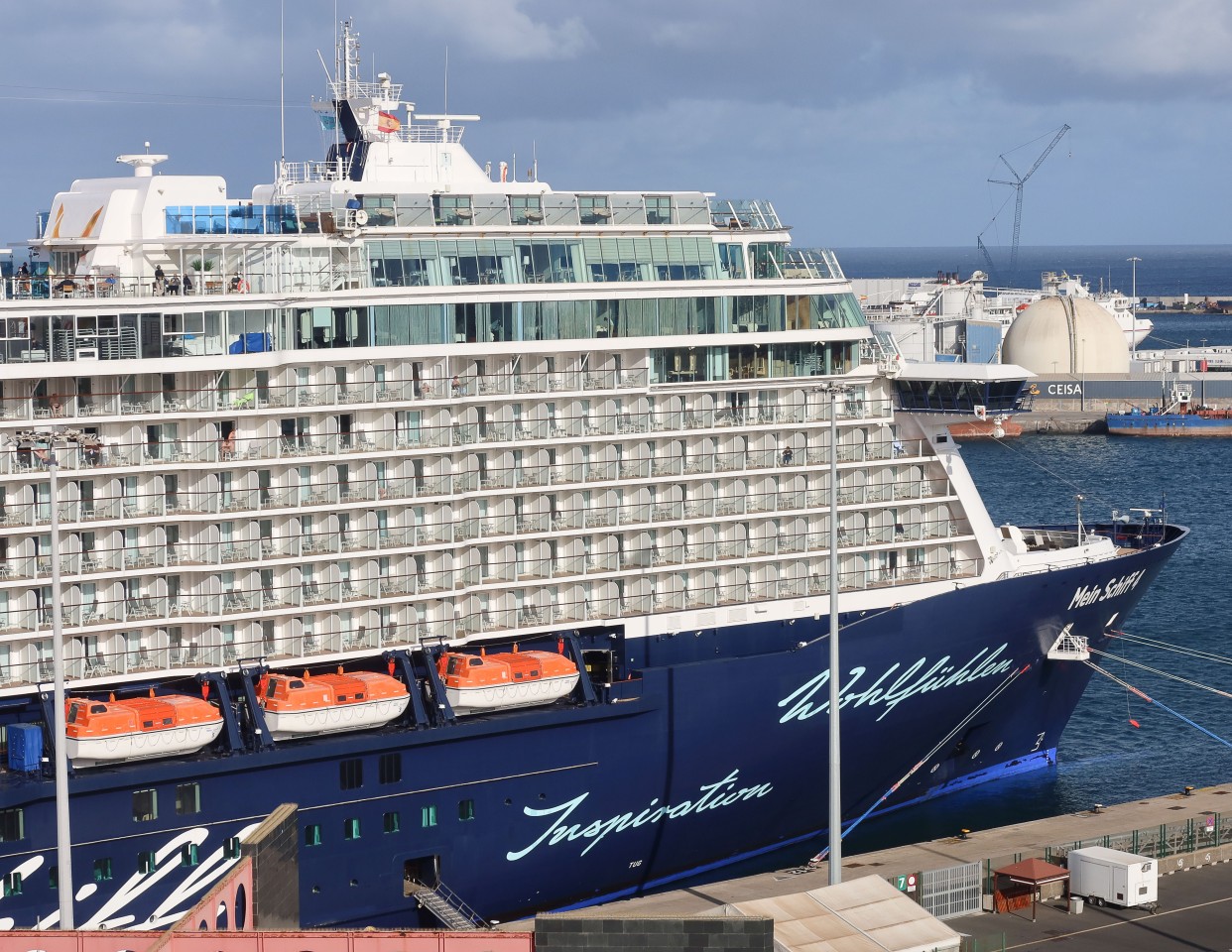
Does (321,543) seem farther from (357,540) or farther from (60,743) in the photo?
(60,743)

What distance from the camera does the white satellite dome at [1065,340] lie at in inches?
5325

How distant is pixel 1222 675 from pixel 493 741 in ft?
91.2

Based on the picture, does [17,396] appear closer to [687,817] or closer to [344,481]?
[344,481]

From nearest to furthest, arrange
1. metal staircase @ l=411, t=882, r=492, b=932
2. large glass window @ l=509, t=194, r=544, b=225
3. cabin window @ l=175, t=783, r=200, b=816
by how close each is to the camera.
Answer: cabin window @ l=175, t=783, r=200, b=816 < metal staircase @ l=411, t=882, r=492, b=932 < large glass window @ l=509, t=194, r=544, b=225

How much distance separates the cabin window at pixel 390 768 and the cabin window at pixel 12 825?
20.1ft

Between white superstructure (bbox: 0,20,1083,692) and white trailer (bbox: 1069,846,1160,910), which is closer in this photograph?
white superstructure (bbox: 0,20,1083,692)

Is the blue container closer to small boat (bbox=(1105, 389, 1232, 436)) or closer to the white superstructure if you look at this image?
the white superstructure

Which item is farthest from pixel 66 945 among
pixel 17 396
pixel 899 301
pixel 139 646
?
pixel 899 301

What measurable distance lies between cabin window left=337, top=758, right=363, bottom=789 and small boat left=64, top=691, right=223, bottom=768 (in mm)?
2366

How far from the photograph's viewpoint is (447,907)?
34094 millimetres

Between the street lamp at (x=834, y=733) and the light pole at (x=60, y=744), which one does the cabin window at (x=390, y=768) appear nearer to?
the light pole at (x=60, y=744)

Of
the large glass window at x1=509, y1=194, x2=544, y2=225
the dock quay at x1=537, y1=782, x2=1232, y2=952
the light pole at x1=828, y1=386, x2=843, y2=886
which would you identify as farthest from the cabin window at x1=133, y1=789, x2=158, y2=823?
the large glass window at x1=509, y1=194, x2=544, y2=225

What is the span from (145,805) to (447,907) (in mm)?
5747

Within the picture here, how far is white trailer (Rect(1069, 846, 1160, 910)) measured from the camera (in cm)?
3450
